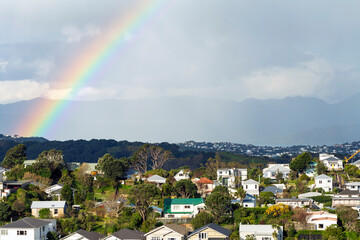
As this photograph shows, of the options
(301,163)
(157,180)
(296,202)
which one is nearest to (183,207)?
(296,202)

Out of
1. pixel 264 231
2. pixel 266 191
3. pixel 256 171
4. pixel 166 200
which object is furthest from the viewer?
pixel 256 171

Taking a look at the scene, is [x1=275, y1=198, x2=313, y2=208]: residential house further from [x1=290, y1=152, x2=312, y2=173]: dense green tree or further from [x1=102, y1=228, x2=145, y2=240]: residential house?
[x1=290, y1=152, x2=312, y2=173]: dense green tree

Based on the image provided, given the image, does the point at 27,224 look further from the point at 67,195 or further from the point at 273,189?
the point at 273,189

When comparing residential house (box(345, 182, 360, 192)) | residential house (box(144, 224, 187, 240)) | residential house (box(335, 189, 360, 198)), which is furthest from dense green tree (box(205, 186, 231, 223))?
residential house (box(345, 182, 360, 192))

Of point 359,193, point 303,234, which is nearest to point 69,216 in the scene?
point 303,234

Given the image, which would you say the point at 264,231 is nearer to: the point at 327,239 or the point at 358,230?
the point at 327,239

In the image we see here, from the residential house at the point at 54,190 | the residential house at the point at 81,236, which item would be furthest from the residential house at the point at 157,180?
the residential house at the point at 81,236
